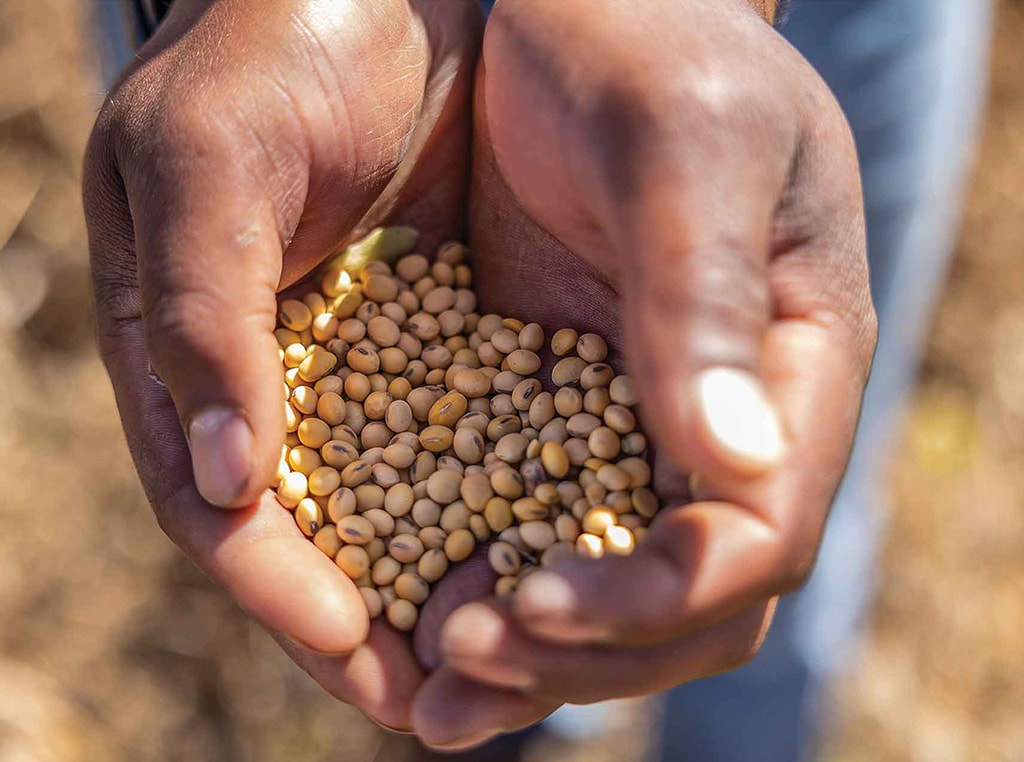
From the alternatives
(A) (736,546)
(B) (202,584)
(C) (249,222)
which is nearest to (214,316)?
(C) (249,222)

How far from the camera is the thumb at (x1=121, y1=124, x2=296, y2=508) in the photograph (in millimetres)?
1667

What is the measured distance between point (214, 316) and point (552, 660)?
0.78 m

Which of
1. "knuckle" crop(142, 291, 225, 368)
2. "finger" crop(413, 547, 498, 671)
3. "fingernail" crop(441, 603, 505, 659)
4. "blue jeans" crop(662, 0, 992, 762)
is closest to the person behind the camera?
"fingernail" crop(441, 603, 505, 659)

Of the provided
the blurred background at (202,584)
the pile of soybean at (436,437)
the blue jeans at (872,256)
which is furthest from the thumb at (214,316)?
the blurred background at (202,584)

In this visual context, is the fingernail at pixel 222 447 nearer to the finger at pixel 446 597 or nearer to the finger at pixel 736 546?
the finger at pixel 446 597

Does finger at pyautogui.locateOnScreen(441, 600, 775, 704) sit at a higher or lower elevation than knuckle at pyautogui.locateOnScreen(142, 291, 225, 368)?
lower

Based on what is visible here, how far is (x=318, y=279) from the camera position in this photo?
231 cm

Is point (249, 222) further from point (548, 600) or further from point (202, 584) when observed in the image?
point (202, 584)

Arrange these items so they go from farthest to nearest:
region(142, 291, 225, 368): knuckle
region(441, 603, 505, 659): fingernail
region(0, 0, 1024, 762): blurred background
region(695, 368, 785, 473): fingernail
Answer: region(0, 0, 1024, 762): blurred background → region(142, 291, 225, 368): knuckle → region(441, 603, 505, 659): fingernail → region(695, 368, 785, 473): fingernail

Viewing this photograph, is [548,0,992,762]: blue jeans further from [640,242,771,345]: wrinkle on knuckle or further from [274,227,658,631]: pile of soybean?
[640,242,771,345]: wrinkle on knuckle

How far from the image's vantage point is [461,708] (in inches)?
60.0

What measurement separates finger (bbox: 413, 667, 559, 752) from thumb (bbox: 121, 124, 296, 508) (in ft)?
1.55

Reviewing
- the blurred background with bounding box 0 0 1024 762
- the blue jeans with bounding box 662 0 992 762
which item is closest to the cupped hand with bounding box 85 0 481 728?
the blue jeans with bounding box 662 0 992 762

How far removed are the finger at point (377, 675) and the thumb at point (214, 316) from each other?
32cm
